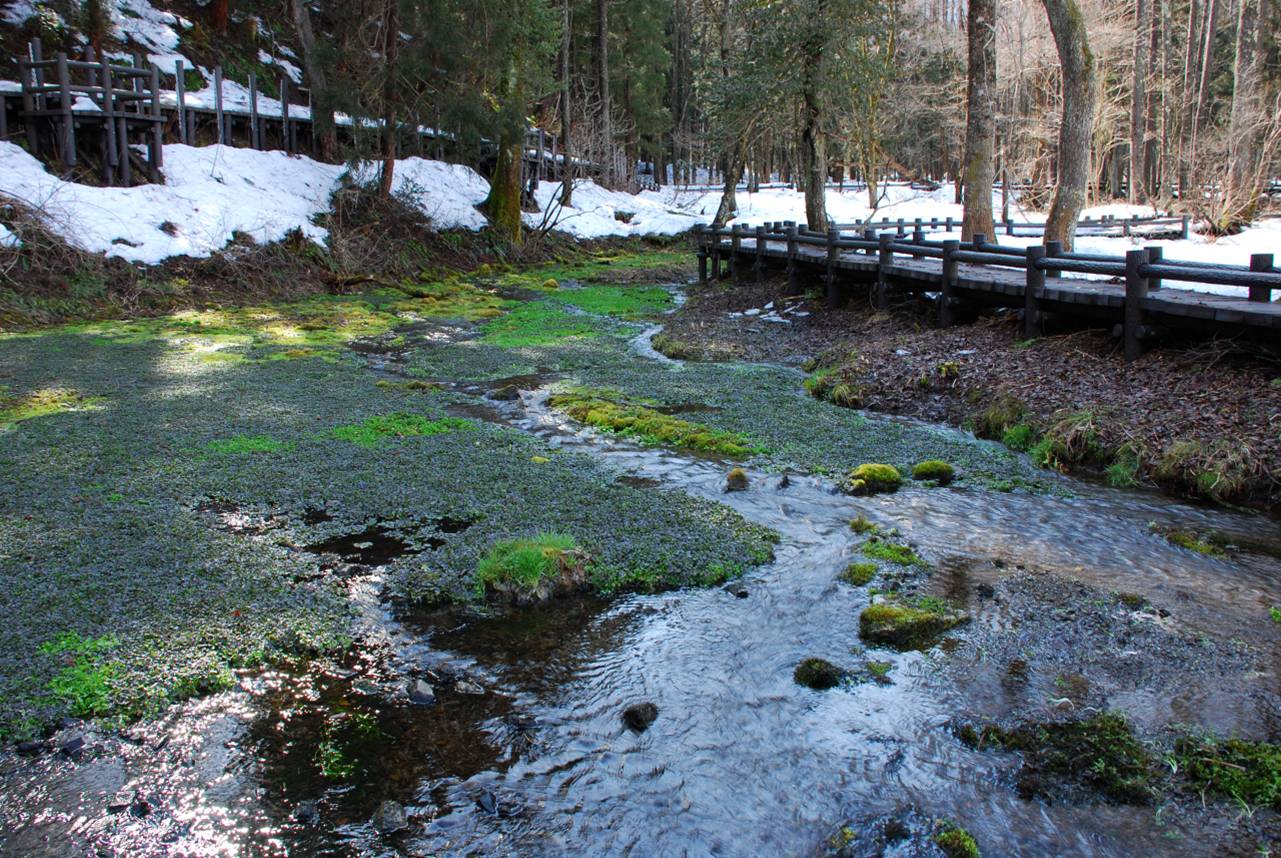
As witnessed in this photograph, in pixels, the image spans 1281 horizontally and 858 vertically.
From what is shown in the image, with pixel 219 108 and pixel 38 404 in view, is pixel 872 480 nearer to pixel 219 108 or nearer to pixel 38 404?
pixel 38 404

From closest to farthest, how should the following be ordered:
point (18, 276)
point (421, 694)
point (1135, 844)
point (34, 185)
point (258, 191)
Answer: point (1135, 844), point (421, 694), point (18, 276), point (34, 185), point (258, 191)

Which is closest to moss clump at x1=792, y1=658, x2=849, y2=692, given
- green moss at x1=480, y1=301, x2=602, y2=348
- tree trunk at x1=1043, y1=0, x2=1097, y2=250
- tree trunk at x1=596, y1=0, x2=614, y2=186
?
green moss at x1=480, y1=301, x2=602, y2=348

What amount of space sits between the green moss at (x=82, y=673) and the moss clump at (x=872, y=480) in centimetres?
563

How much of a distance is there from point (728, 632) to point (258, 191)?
20.8 metres

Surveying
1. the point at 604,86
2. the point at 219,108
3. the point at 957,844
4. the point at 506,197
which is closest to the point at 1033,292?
the point at 957,844

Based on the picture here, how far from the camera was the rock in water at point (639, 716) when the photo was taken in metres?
4.55

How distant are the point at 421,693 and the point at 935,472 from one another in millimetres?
5323

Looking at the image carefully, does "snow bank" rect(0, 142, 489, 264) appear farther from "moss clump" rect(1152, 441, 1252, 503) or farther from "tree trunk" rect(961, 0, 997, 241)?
"moss clump" rect(1152, 441, 1252, 503)

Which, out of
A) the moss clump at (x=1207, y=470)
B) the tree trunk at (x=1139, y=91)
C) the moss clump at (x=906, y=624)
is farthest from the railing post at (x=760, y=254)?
the tree trunk at (x=1139, y=91)

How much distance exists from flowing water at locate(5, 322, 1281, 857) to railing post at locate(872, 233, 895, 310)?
8.57m

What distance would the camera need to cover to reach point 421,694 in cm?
473

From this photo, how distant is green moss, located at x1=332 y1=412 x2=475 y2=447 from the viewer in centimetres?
936

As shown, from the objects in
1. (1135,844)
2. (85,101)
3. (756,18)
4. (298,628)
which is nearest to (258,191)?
(85,101)

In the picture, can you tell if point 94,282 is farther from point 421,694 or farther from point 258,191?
point 421,694
